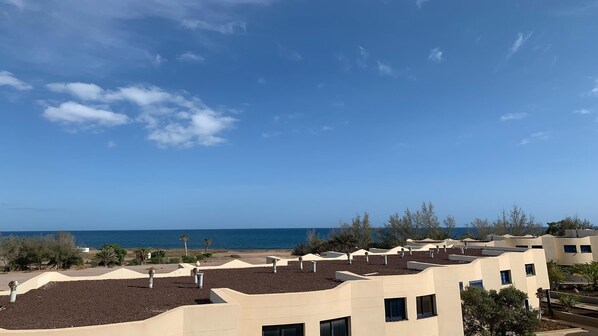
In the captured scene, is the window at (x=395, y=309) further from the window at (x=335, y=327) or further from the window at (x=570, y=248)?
the window at (x=570, y=248)

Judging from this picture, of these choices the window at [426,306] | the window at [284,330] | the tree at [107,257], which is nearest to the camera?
the window at [284,330]

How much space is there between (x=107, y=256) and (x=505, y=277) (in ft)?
197

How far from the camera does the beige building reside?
A: 14180 millimetres

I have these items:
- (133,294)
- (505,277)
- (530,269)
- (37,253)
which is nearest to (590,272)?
(530,269)

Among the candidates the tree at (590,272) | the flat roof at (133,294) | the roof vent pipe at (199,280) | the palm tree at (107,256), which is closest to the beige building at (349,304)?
the flat roof at (133,294)

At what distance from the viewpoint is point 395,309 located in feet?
74.6

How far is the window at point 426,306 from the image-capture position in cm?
2375

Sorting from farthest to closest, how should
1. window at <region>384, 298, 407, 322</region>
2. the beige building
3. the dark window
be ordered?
the dark window
window at <region>384, 298, 407, 322</region>
the beige building

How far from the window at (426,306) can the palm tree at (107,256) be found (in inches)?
2298

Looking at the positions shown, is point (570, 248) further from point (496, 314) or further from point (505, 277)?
point (496, 314)

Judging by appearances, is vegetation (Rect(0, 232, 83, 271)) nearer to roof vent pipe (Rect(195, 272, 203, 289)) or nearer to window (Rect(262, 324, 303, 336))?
roof vent pipe (Rect(195, 272, 203, 289))

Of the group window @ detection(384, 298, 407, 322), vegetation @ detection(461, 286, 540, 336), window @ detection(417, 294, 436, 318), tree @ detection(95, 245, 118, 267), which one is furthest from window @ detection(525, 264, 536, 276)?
tree @ detection(95, 245, 118, 267)

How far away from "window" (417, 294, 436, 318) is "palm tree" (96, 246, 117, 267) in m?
58.4

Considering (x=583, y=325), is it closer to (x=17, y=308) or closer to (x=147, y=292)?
(x=147, y=292)
